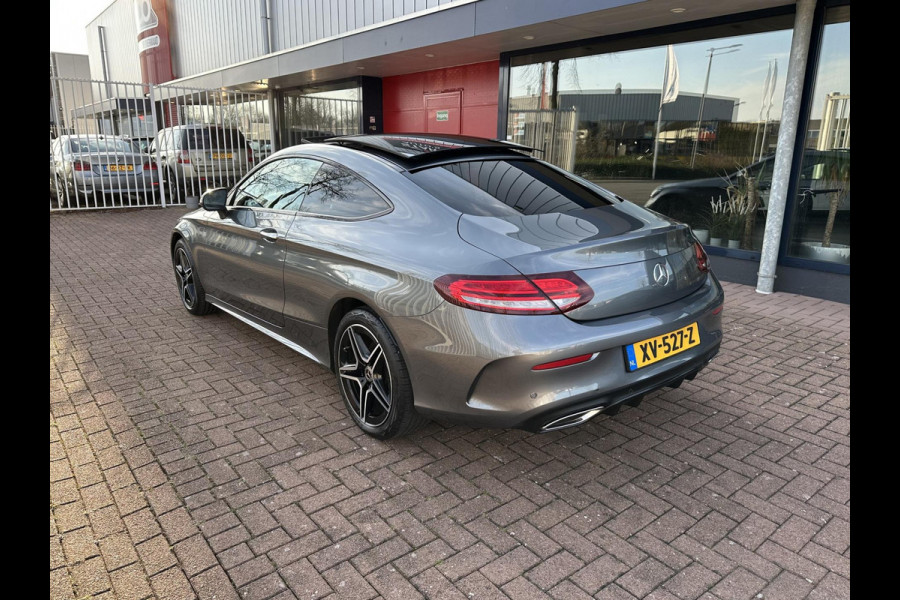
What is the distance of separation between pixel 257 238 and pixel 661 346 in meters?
2.69

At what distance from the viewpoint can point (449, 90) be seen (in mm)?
11312

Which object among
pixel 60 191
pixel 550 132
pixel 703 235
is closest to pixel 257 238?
pixel 703 235

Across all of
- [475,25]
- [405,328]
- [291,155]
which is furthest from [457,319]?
[475,25]

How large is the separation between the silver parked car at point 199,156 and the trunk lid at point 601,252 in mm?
11985

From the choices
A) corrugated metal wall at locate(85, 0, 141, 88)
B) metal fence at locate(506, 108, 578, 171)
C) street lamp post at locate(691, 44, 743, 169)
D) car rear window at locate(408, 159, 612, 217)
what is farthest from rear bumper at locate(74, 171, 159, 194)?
corrugated metal wall at locate(85, 0, 141, 88)

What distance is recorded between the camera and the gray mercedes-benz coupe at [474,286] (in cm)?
249

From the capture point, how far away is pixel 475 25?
26.0 feet

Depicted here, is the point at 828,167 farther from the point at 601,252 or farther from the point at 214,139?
the point at 214,139

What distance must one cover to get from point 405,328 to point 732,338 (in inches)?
135

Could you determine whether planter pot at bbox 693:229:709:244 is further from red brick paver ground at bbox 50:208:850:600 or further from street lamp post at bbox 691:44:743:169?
red brick paver ground at bbox 50:208:850:600

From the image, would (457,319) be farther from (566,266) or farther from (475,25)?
(475,25)
